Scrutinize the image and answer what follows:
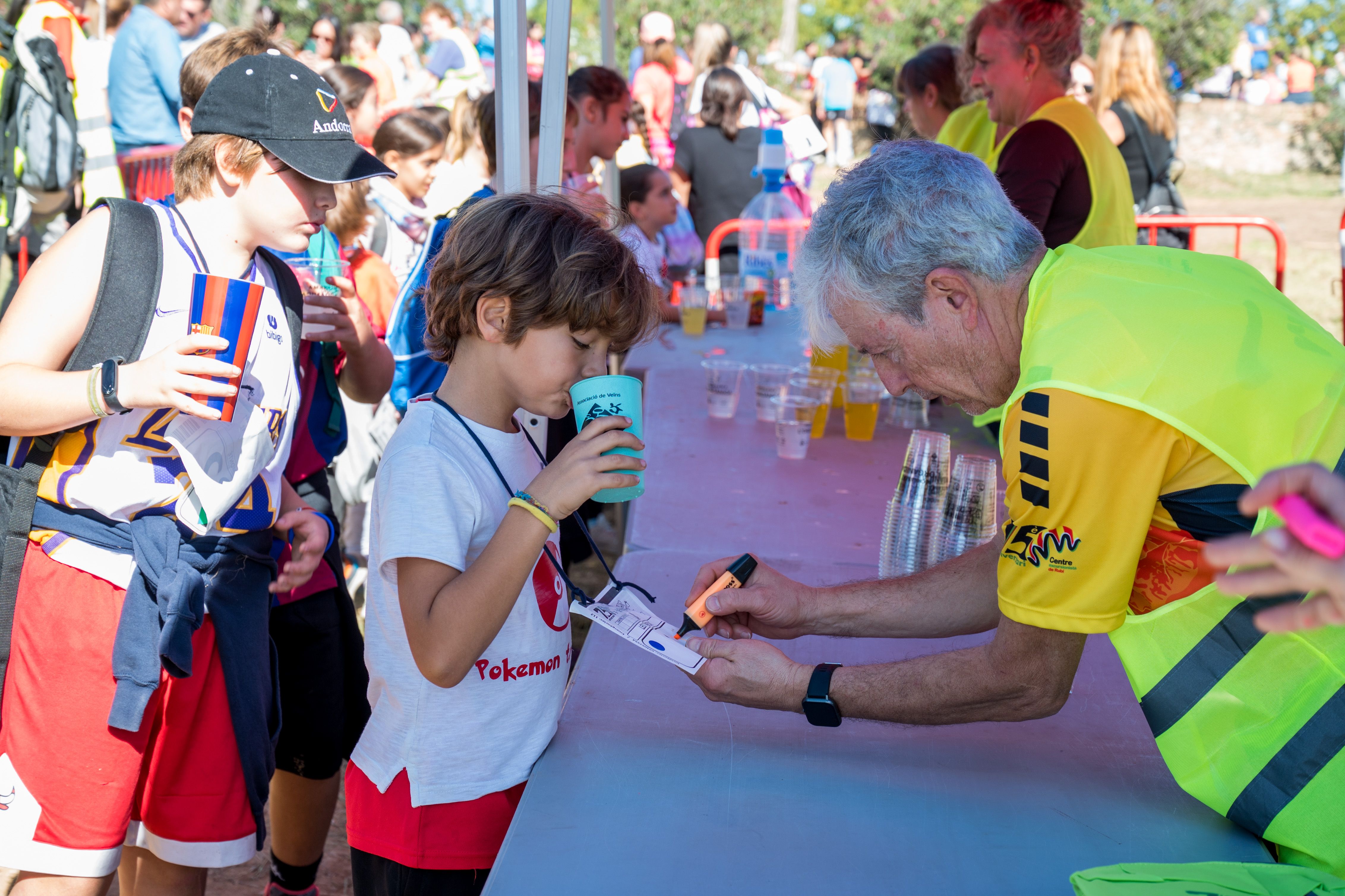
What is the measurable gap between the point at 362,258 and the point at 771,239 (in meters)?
2.43

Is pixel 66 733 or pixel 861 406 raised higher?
pixel 861 406

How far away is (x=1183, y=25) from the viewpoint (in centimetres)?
1859

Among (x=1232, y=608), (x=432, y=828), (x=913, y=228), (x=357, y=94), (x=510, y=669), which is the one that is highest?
(x=357, y=94)

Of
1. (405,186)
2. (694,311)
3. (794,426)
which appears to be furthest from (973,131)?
(405,186)

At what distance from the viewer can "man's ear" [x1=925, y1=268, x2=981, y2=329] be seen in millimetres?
1550

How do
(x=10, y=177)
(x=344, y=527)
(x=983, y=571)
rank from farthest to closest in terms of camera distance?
(x=10, y=177)
(x=344, y=527)
(x=983, y=571)

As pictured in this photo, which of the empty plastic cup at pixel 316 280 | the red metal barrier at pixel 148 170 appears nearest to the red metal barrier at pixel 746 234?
the empty plastic cup at pixel 316 280

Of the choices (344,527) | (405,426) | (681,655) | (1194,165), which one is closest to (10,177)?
(344,527)

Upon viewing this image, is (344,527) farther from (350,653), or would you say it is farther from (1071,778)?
(1071,778)

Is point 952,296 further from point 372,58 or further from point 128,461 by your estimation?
point 372,58

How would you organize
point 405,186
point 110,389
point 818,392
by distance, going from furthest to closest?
point 405,186
point 818,392
point 110,389

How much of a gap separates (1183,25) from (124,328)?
69.4ft

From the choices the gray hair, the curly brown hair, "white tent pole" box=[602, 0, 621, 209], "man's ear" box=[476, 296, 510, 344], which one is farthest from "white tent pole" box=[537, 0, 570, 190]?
"white tent pole" box=[602, 0, 621, 209]

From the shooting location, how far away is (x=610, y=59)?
18.4 ft
